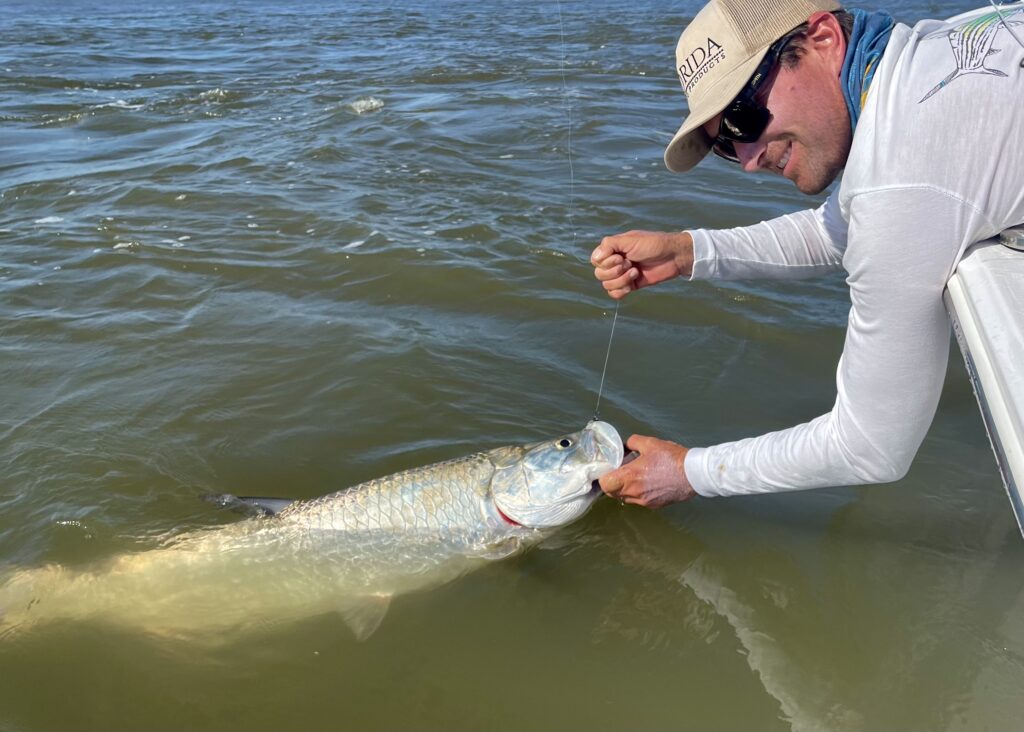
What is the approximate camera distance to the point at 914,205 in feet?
7.63

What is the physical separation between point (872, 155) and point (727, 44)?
60 cm

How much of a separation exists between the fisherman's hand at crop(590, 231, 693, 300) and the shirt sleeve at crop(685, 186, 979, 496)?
0.95m

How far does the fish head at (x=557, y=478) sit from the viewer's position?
3.65 metres

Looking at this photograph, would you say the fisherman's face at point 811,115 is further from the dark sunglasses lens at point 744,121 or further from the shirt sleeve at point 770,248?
the shirt sleeve at point 770,248

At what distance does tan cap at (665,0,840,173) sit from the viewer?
2.59 metres

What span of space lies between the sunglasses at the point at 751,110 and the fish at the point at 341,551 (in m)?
1.35

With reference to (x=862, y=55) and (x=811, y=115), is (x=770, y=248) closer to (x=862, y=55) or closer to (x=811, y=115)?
(x=811, y=115)

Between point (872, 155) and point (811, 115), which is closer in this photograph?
point (872, 155)

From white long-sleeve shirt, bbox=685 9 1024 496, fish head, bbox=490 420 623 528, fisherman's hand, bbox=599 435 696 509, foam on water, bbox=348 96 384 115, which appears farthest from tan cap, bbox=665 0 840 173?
foam on water, bbox=348 96 384 115

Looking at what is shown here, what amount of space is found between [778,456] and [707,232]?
1.23 metres

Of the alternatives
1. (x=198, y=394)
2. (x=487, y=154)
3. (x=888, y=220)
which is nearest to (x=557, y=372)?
(x=198, y=394)

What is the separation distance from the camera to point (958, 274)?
93.4 inches

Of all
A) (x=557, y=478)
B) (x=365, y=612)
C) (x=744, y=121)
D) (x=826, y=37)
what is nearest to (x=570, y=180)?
(x=557, y=478)

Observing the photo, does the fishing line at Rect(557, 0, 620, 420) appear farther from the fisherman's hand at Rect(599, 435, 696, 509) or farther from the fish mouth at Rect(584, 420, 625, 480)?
the fisherman's hand at Rect(599, 435, 696, 509)
